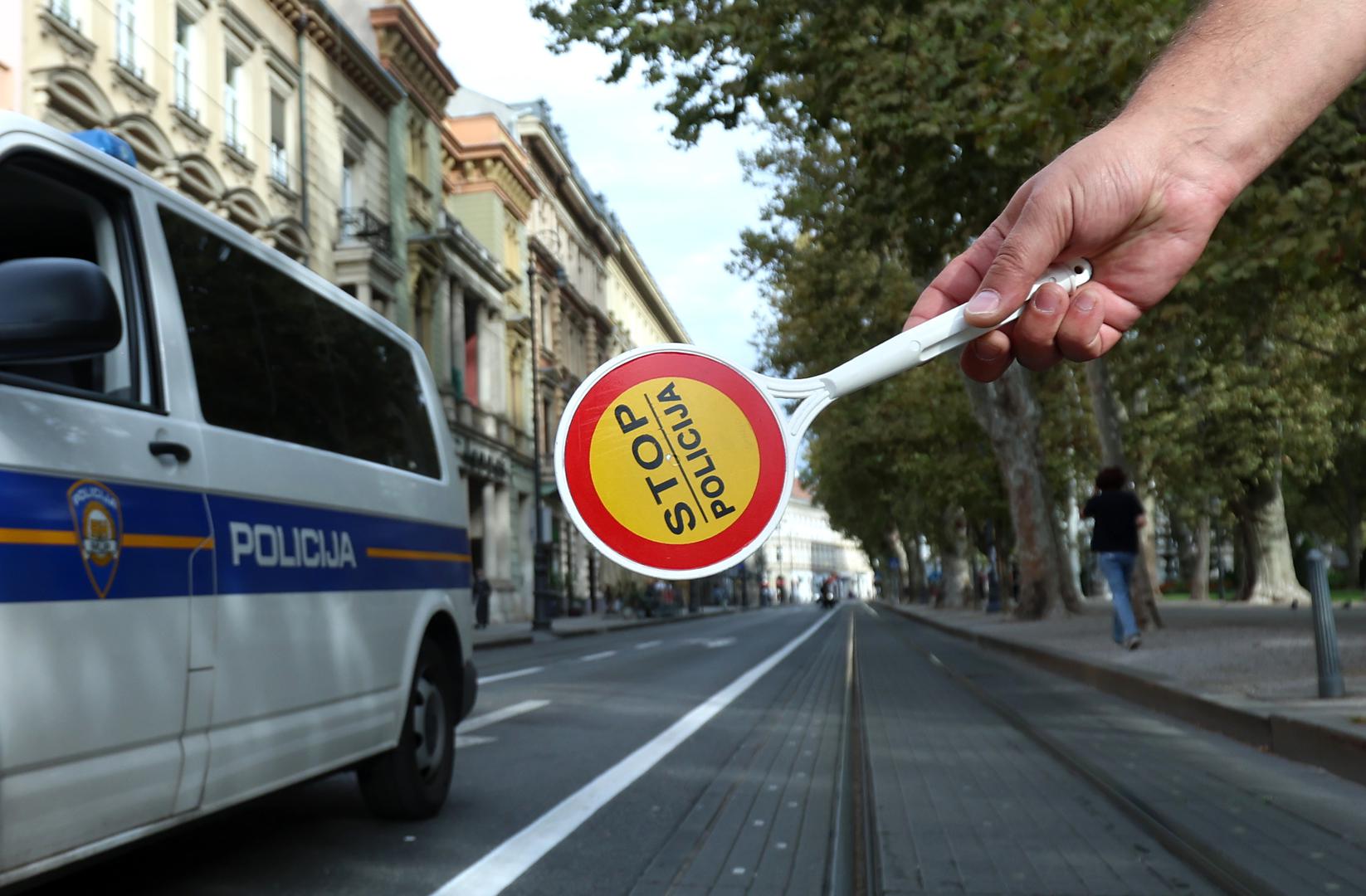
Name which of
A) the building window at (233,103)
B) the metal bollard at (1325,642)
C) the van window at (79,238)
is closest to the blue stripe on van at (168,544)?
the van window at (79,238)

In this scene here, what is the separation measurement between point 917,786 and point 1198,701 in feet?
10.8

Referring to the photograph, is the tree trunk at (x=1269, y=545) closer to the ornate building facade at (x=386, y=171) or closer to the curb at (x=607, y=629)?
the curb at (x=607, y=629)

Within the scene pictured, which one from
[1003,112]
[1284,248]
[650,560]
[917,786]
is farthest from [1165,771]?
[650,560]

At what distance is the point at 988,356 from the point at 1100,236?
21 cm

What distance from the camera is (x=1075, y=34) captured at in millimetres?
9656

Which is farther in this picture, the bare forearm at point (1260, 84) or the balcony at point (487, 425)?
the balcony at point (487, 425)

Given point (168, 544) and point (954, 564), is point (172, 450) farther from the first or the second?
point (954, 564)

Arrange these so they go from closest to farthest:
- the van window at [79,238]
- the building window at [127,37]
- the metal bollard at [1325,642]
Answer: the van window at [79,238] → the metal bollard at [1325,642] → the building window at [127,37]

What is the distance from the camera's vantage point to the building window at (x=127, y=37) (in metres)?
22.2

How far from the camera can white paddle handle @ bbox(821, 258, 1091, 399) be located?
168 centimetres

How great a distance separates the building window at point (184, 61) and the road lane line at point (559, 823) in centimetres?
1832

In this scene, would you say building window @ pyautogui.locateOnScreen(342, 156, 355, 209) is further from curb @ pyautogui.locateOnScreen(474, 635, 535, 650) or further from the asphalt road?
the asphalt road

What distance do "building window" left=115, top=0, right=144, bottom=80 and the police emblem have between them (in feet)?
66.8

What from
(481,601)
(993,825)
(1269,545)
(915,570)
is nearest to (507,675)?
(993,825)
